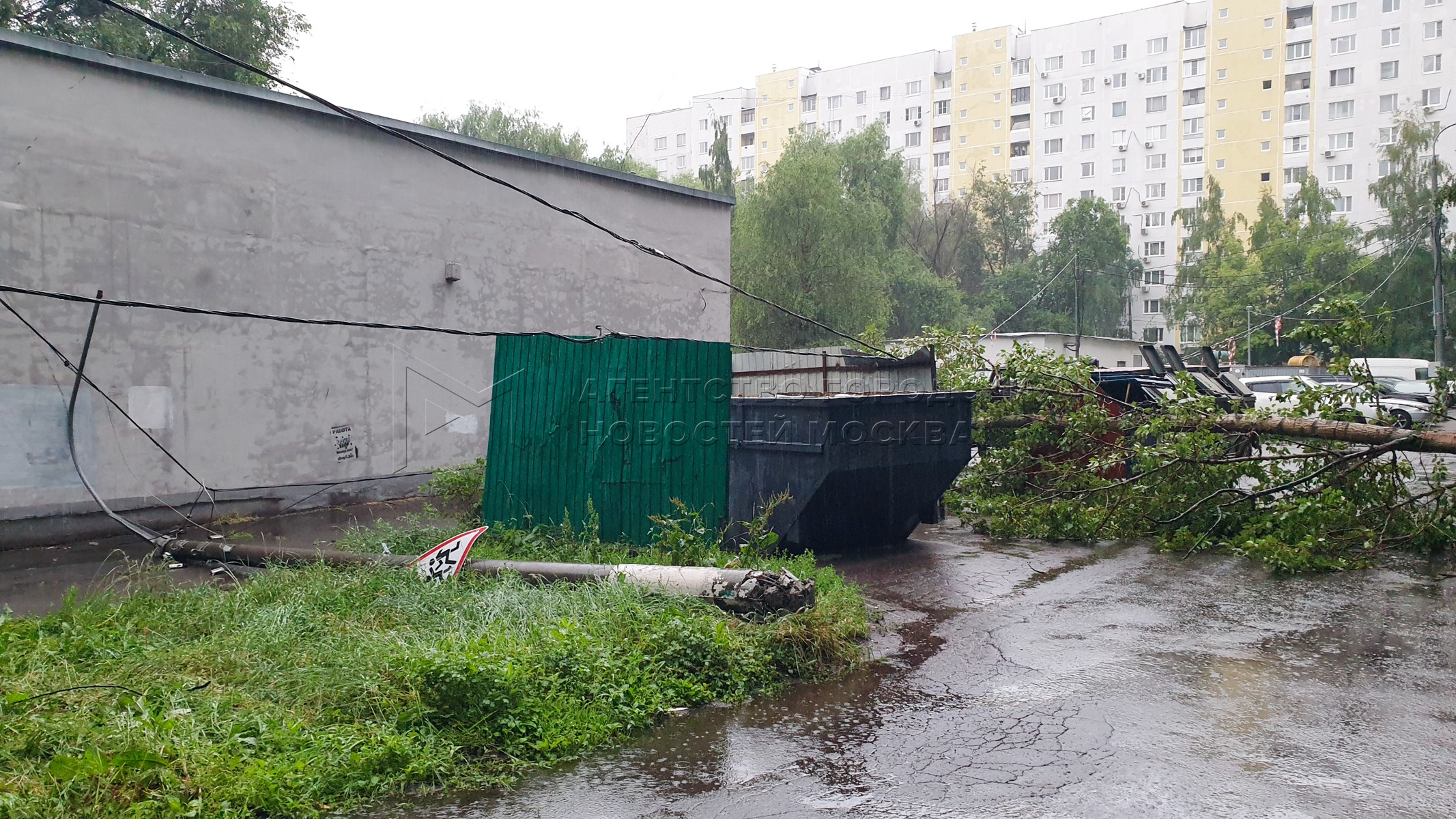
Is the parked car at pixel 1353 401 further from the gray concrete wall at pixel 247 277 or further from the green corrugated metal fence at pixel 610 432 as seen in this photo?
the gray concrete wall at pixel 247 277

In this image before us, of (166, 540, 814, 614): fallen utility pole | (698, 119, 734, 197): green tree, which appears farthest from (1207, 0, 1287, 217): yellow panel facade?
(166, 540, 814, 614): fallen utility pole

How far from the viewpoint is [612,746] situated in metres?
4.93

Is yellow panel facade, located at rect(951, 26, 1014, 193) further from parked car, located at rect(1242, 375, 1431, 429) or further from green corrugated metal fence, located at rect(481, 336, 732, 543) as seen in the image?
green corrugated metal fence, located at rect(481, 336, 732, 543)

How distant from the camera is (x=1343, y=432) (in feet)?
32.2

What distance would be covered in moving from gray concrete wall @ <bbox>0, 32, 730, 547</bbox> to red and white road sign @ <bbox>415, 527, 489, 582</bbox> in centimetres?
666

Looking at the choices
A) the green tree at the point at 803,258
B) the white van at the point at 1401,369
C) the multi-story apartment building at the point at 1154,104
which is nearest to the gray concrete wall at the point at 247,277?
the green tree at the point at 803,258

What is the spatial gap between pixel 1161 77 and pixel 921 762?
226 feet

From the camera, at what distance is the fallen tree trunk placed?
9.47 meters

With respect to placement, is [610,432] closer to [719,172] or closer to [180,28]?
[180,28]

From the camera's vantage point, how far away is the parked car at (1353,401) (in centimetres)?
1038

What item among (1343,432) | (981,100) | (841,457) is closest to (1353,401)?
(1343,432)

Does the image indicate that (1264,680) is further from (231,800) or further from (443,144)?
(443,144)

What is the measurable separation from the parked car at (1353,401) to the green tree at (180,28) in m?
25.2

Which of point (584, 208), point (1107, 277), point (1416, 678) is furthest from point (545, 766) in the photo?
point (1107, 277)
